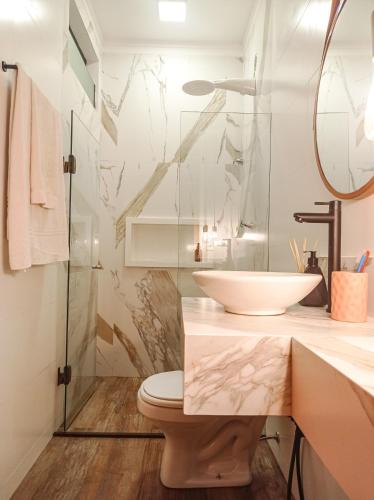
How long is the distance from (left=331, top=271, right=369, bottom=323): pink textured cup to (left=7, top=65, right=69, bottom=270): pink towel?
116 centimetres

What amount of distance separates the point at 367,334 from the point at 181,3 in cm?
260

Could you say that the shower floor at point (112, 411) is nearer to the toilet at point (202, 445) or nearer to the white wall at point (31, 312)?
the white wall at point (31, 312)

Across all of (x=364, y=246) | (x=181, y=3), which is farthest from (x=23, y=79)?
(x=181, y=3)

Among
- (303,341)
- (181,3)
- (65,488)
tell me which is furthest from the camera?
(181,3)

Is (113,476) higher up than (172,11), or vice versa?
(172,11)

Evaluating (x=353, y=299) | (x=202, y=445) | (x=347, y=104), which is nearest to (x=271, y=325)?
(x=353, y=299)

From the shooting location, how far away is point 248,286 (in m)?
0.97

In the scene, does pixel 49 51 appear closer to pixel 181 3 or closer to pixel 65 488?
pixel 181 3

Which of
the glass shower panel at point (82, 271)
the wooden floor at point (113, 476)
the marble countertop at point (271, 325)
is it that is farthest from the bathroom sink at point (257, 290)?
the glass shower panel at point (82, 271)

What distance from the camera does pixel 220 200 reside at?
2.25 m

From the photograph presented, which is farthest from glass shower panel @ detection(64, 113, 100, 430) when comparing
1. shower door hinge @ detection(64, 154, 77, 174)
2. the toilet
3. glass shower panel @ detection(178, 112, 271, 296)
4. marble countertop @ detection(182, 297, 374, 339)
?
marble countertop @ detection(182, 297, 374, 339)

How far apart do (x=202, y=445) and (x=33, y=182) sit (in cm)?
137

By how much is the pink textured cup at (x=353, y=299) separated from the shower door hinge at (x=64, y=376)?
1.67 m

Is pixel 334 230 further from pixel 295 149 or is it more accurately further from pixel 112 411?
pixel 112 411
